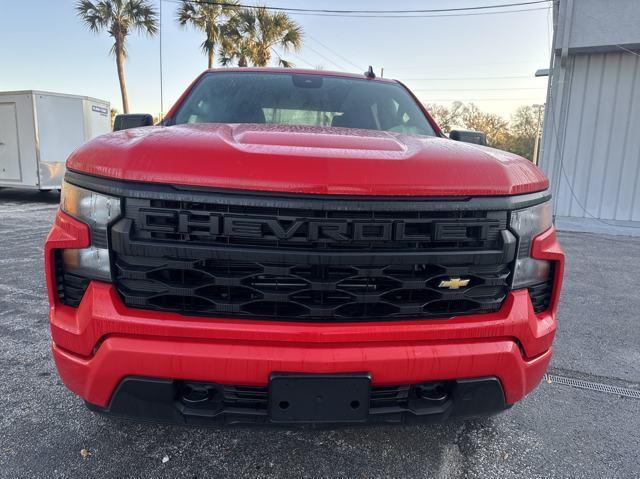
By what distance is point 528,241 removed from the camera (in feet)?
5.14

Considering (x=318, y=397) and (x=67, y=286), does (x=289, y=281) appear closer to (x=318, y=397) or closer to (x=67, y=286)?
(x=318, y=397)

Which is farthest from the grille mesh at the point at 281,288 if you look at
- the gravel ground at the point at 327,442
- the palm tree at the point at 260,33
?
the palm tree at the point at 260,33

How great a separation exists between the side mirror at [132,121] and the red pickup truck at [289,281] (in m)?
1.14

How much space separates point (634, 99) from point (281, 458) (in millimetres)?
10616

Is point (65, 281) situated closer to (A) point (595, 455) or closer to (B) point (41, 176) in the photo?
(A) point (595, 455)

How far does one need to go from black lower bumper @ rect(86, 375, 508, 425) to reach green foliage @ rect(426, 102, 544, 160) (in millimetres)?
33060

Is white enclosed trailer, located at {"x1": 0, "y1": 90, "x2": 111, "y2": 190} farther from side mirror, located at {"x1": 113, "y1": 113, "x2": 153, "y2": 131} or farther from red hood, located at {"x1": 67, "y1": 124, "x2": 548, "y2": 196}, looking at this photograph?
red hood, located at {"x1": 67, "y1": 124, "x2": 548, "y2": 196}

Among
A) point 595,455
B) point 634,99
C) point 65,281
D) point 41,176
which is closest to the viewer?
point 65,281

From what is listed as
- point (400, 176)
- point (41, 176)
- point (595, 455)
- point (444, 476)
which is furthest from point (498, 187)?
point (41, 176)

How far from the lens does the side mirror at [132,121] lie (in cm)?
261

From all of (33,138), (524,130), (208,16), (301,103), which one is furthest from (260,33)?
(524,130)

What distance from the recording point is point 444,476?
1804 mm

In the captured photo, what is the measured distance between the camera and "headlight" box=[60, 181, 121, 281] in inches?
55.4

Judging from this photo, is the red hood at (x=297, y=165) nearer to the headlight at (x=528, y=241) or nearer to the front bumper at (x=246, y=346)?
the headlight at (x=528, y=241)
